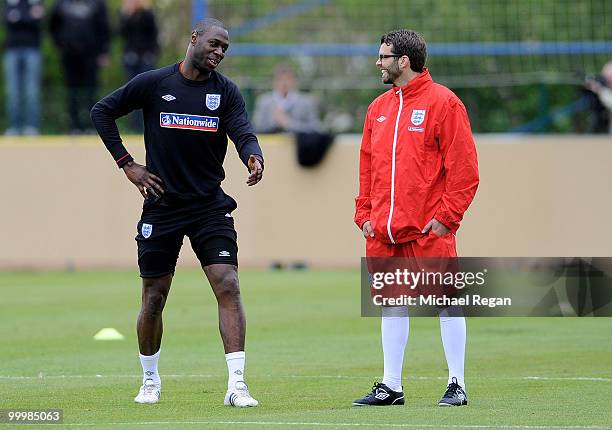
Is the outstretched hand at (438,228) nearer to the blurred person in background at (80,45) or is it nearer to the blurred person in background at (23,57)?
the blurred person in background at (80,45)

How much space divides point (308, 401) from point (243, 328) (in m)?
0.64

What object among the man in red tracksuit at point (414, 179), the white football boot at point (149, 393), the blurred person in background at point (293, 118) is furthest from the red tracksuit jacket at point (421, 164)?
the blurred person in background at point (293, 118)

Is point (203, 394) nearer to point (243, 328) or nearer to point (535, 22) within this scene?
point (243, 328)

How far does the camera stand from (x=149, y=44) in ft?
74.5

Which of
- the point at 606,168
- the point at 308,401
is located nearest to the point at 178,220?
the point at 308,401

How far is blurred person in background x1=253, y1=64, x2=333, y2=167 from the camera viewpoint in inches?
861

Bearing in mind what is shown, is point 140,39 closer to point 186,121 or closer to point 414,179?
point 186,121

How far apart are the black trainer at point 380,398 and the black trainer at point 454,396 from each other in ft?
0.98

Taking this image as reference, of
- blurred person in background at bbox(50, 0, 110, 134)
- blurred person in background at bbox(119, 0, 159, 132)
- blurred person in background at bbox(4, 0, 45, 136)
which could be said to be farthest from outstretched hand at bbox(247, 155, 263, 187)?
blurred person in background at bbox(119, 0, 159, 132)

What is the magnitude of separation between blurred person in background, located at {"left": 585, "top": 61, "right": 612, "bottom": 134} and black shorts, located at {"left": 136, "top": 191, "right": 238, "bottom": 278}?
1261 centimetres

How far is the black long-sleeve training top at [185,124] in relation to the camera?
940cm

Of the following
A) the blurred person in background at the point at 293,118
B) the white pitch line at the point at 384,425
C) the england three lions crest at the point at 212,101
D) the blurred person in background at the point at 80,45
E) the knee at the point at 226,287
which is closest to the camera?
the white pitch line at the point at 384,425

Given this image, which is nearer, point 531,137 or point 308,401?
point 308,401

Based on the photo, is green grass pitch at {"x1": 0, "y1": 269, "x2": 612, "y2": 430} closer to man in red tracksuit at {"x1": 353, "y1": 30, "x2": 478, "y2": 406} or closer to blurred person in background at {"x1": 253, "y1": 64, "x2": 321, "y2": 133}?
man in red tracksuit at {"x1": 353, "y1": 30, "x2": 478, "y2": 406}
